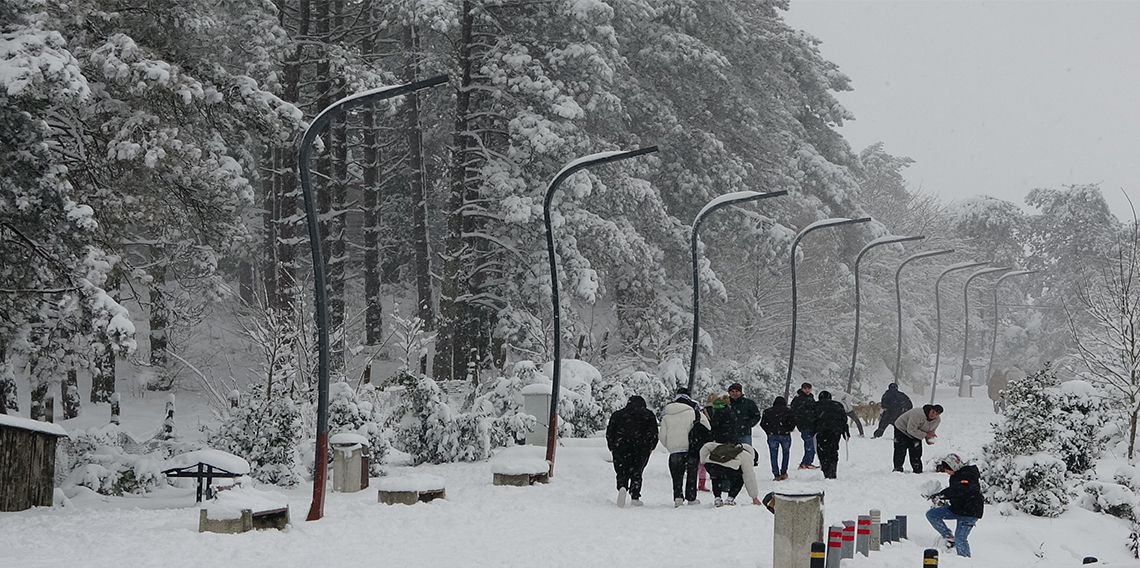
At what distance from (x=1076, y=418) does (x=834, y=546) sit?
354 inches

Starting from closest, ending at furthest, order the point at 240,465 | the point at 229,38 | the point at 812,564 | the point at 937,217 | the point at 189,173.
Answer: the point at 812,564 < the point at 240,465 < the point at 189,173 < the point at 229,38 < the point at 937,217

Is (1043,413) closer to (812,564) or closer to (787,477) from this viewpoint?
(787,477)

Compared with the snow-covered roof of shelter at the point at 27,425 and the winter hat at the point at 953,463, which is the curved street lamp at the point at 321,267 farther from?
the winter hat at the point at 953,463

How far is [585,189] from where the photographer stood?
87.9 feet

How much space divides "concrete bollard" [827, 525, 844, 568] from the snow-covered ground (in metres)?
0.21

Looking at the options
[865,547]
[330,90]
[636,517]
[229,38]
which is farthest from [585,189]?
[865,547]

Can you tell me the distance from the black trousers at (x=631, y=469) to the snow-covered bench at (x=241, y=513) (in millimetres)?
4357

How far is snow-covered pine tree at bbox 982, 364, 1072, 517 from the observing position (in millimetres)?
14977

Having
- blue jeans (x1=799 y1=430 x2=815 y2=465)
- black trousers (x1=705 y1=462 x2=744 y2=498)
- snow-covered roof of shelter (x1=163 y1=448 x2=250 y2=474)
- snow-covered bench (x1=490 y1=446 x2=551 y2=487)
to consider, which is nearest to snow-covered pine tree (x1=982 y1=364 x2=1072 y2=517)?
blue jeans (x1=799 y1=430 x2=815 y2=465)

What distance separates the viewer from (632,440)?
46.3 feet

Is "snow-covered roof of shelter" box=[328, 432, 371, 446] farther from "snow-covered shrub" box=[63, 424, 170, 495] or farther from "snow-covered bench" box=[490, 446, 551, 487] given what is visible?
"snow-covered shrub" box=[63, 424, 170, 495]

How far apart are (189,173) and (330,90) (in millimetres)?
10881

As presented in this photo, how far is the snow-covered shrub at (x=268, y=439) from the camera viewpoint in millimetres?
16281

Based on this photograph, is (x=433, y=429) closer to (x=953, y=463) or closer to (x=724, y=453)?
(x=724, y=453)
